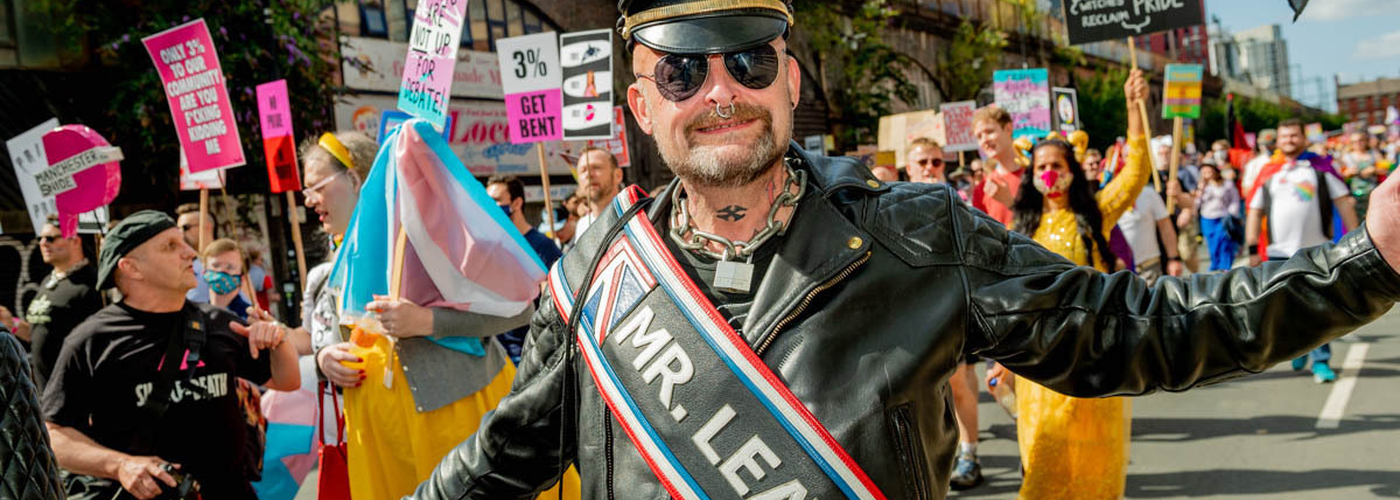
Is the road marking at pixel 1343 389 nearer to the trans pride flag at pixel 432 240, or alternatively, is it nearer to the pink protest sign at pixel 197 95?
the trans pride flag at pixel 432 240

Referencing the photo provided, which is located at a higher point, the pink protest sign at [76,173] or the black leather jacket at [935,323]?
the pink protest sign at [76,173]

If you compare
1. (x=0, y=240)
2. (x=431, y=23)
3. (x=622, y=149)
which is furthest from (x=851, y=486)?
(x=0, y=240)

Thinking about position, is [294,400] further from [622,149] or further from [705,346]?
[622,149]

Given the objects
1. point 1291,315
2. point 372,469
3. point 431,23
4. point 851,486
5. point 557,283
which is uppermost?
point 431,23

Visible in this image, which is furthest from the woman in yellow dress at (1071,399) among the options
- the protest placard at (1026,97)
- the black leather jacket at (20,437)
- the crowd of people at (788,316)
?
the protest placard at (1026,97)

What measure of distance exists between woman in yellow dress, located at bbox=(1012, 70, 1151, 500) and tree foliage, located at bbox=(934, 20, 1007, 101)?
2683 cm

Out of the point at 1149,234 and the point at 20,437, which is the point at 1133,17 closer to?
the point at 1149,234

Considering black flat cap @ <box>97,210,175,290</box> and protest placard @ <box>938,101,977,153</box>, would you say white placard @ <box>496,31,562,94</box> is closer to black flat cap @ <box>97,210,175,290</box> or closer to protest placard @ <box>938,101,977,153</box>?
black flat cap @ <box>97,210,175,290</box>

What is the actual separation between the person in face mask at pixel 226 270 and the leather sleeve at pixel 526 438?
5.68 m

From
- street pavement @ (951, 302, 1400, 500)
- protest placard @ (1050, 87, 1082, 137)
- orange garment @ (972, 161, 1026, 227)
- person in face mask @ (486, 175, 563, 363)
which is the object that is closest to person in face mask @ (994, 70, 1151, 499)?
orange garment @ (972, 161, 1026, 227)

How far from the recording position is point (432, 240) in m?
3.78

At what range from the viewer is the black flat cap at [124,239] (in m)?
3.92

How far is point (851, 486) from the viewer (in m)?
1.67

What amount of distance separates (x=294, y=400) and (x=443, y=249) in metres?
1.65
